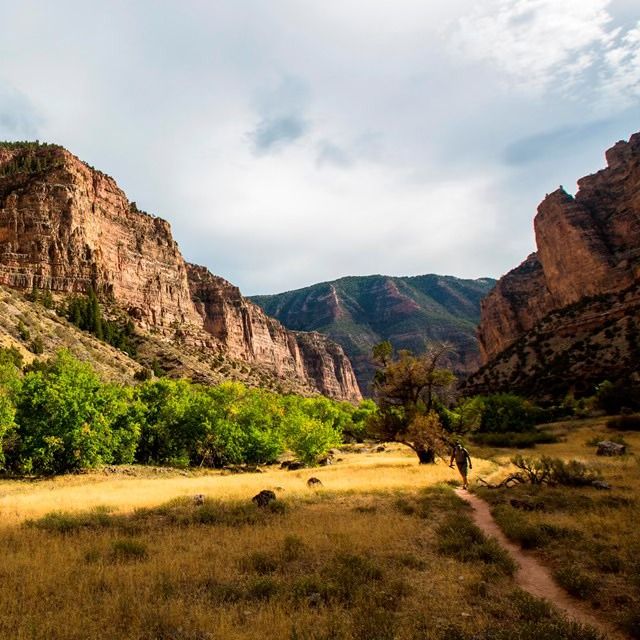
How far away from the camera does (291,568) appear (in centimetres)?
958

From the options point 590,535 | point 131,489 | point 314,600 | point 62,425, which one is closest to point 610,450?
point 590,535

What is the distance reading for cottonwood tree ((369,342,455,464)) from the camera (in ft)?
101

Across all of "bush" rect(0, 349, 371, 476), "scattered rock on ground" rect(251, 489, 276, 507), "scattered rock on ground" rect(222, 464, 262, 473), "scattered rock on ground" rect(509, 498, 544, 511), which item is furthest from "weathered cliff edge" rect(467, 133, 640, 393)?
Result: "scattered rock on ground" rect(251, 489, 276, 507)

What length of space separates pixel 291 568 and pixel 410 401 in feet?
83.6

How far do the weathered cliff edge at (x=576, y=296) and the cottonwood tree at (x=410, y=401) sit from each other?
51760mm

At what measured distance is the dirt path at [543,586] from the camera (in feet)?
22.9

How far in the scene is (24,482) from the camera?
85.5 feet

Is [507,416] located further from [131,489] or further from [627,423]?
[131,489]

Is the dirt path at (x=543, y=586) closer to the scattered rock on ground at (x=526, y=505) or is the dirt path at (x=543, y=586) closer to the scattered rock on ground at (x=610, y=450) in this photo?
the scattered rock on ground at (x=526, y=505)

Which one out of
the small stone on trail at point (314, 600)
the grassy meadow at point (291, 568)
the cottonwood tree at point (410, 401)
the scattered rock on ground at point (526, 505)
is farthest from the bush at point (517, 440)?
the small stone on trail at point (314, 600)

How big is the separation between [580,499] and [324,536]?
30.9 ft

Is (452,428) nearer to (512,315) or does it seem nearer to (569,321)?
(569,321)

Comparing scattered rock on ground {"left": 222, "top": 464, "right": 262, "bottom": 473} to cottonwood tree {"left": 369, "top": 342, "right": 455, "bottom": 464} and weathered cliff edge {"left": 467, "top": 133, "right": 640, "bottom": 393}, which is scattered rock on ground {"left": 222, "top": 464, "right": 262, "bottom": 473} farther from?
weathered cliff edge {"left": 467, "top": 133, "right": 640, "bottom": 393}

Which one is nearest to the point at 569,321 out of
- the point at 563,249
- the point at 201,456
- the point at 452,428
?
the point at 563,249
